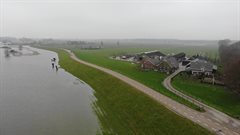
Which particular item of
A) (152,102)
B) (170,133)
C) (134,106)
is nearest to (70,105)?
(134,106)

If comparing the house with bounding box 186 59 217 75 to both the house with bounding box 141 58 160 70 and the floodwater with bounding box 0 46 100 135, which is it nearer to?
the house with bounding box 141 58 160 70

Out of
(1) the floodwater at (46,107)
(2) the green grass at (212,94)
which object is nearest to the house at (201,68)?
(2) the green grass at (212,94)

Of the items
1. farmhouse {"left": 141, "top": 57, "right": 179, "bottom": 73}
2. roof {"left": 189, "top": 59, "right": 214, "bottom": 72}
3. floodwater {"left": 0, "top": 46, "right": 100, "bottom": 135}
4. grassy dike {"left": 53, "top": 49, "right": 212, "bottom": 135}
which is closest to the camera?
grassy dike {"left": 53, "top": 49, "right": 212, "bottom": 135}

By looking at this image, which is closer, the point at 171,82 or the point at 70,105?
the point at 70,105

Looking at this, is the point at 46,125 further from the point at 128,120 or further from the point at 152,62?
the point at 152,62

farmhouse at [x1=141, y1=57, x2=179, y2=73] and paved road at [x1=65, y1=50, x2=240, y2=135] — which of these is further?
farmhouse at [x1=141, y1=57, x2=179, y2=73]

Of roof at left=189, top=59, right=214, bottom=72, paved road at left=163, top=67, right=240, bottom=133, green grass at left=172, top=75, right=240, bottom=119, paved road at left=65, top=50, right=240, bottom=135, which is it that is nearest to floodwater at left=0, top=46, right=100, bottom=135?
paved road at left=65, top=50, right=240, bottom=135

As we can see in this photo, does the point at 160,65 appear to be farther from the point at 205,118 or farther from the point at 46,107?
the point at 205,118
